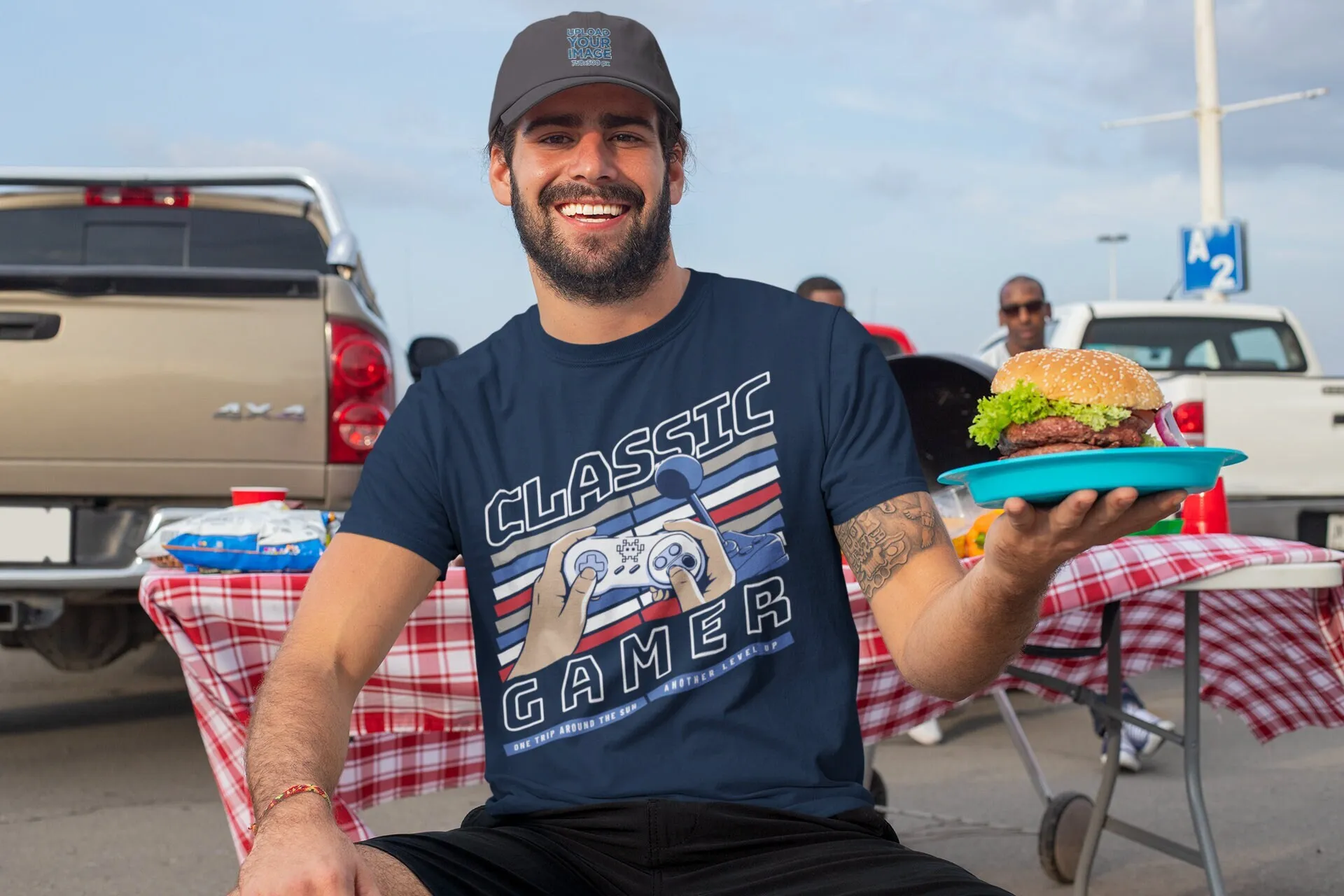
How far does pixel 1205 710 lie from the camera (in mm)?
7586

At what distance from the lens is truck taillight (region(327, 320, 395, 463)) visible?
5641 mm

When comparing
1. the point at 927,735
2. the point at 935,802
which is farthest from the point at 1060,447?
the point at 927,735

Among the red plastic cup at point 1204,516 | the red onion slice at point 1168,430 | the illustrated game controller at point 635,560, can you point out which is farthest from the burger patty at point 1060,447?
the red plastic cup at point 1204,516

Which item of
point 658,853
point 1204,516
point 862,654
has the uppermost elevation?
point 1204,516

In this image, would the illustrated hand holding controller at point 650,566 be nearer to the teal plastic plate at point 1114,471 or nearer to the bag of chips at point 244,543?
the teal plastic plate at point 1114,471

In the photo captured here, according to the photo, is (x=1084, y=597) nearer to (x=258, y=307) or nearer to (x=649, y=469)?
(x=649, y=469)

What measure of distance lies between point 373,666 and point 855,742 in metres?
0.80

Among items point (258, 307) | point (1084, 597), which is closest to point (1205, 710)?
point (1084, 597)

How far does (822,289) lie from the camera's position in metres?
8.70

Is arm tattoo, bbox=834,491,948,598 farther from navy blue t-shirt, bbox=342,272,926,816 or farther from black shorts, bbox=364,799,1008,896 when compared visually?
black shorts, bbox=364,799,1008,896

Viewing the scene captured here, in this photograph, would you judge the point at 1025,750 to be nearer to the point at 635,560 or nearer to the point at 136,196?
the point at 635,560

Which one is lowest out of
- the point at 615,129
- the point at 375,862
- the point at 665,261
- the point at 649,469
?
the point at 375,862

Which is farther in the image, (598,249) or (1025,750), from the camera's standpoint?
(1025,750)

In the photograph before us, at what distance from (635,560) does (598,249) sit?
0.60 metres
